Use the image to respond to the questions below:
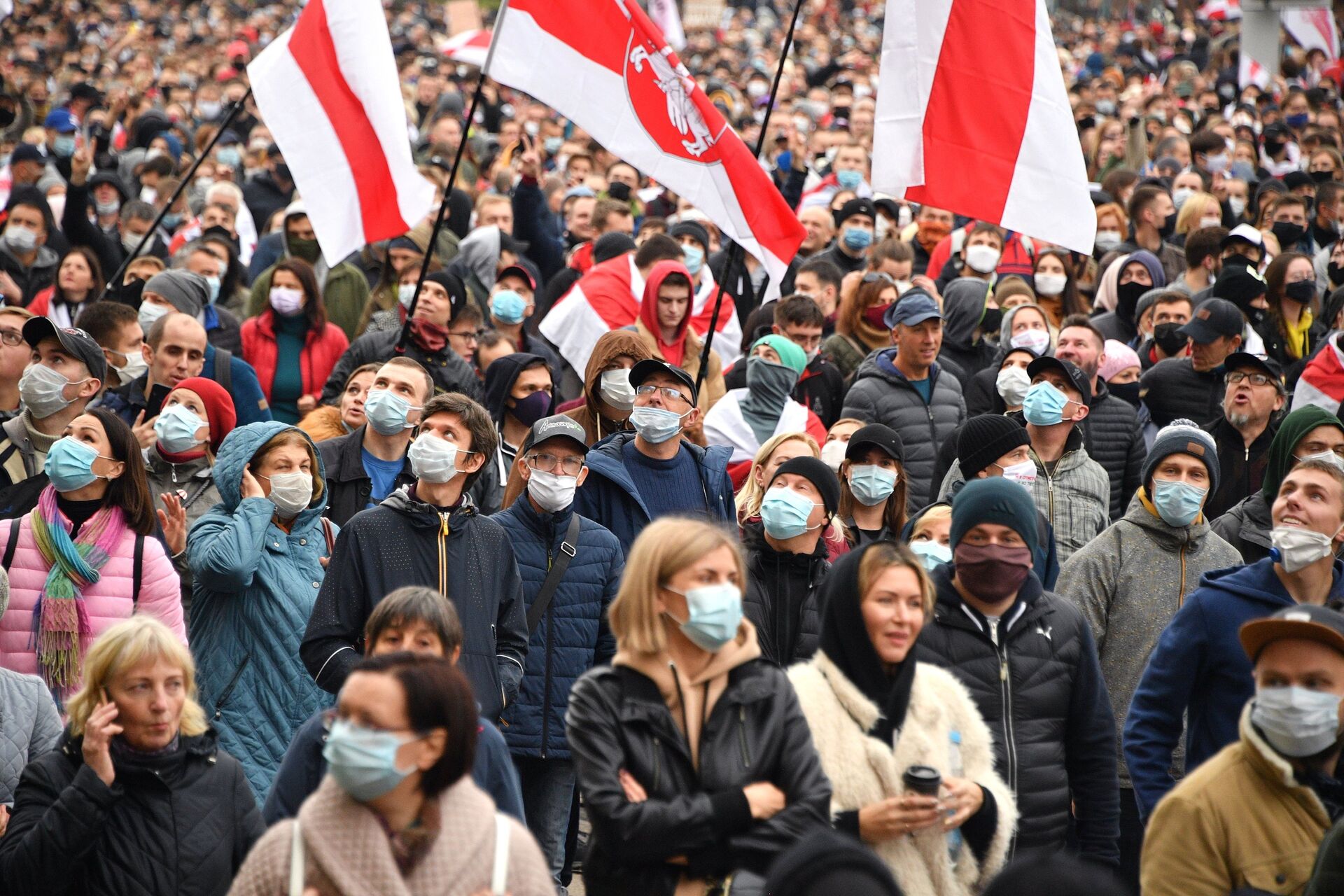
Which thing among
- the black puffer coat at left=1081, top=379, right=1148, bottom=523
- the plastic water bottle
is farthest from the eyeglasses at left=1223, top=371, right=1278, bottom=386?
the plastic water bottle

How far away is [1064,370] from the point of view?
7582 millimetres

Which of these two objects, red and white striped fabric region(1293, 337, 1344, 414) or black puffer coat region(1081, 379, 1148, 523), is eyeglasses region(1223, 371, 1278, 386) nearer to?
black puffer coat region(1081, 379, 1148, 523)

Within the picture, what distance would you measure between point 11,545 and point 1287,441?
15.1 ft

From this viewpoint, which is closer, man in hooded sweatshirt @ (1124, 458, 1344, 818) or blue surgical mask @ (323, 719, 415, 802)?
blue surgical mask @ (323, 719, 415, 802)

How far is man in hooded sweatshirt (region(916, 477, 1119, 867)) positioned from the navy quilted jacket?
156cm

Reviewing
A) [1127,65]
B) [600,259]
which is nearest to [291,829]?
[600,259]

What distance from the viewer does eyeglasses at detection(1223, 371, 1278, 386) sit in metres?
8.02

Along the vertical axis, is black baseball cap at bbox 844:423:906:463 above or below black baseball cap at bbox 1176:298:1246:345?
below

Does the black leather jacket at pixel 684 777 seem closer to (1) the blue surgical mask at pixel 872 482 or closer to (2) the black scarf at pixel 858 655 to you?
(2) the black scarf at pixel 858 655

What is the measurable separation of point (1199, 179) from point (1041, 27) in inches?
299

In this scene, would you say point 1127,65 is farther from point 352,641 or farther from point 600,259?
point 352,641

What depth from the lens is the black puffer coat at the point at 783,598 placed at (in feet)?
18.9

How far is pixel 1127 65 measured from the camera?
2822 centimetres

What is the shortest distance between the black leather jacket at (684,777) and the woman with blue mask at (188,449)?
3110 millimetres
